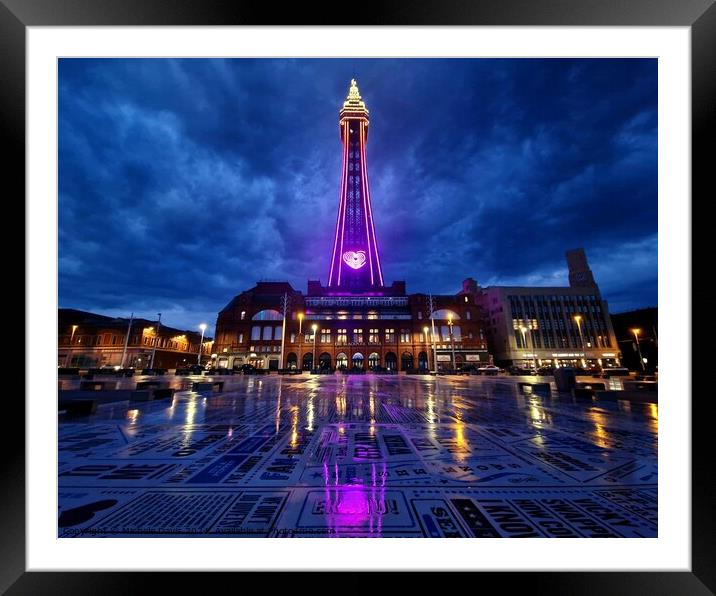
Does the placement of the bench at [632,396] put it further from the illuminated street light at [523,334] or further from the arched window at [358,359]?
the illuminated street light at [523,334]

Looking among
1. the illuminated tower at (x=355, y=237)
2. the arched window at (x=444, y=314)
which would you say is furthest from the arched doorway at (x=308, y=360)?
the arched window at (x=444, y=314)

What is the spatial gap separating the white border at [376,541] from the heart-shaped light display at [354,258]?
242 ft

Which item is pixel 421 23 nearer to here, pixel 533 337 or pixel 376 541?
pixel 376 541

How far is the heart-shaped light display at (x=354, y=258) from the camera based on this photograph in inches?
3000

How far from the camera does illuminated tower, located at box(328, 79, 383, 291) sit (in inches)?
2977

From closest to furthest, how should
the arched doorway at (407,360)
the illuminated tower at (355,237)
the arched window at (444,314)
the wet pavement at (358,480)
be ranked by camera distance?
1. the wet pavement at (358,480)
2. the arched doorway at (407,360)
3. the arched window at (444,314)
4. the illuminated tower at (355,237)

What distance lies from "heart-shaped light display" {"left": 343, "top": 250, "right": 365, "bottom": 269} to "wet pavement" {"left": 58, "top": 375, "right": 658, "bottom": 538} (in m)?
70.7

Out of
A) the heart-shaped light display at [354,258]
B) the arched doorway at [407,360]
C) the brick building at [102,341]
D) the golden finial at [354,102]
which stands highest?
the golden finial at [354,102]

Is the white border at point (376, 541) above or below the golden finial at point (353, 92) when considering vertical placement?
below

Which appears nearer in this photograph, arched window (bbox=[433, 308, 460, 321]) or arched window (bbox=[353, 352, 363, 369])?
arched window (bbox=[353, 352, 363, 369])

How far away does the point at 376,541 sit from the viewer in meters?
1.81

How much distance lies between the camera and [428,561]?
1.54 m

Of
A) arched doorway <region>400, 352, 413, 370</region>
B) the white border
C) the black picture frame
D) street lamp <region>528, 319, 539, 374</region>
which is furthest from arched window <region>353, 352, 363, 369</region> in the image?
the black picture frame

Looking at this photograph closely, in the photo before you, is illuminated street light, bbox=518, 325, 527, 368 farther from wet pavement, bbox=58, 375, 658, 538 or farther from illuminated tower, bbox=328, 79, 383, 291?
wet pavement, bbox=58, 375, 658, 538
